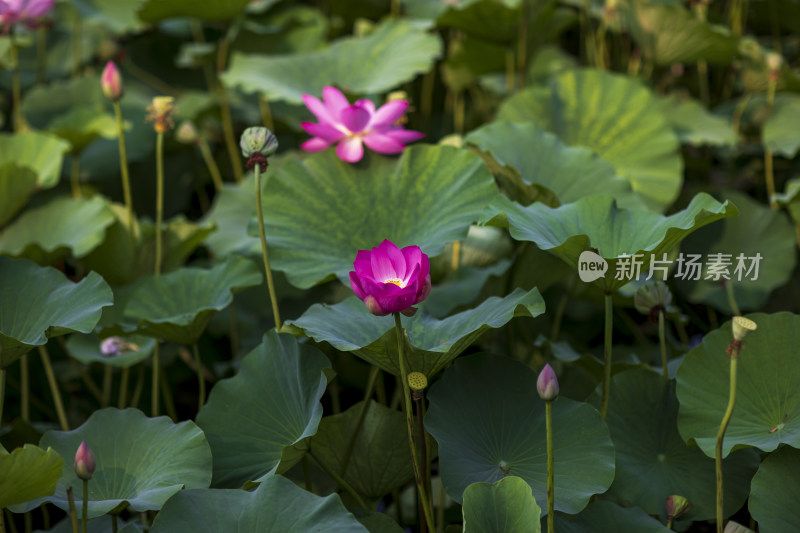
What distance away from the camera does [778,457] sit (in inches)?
37.2

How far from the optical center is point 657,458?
1.05 meters

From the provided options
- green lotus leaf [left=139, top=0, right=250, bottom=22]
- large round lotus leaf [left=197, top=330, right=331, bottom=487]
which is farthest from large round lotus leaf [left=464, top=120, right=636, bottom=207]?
green lotus leaf [left=139, top=0, right=250, bottom=22]

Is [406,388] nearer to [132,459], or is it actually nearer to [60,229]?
[132,459]

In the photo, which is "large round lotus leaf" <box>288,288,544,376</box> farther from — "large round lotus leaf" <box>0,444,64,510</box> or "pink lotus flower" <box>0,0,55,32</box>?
"pink lotus flower" <box>0,0,55,32</box>

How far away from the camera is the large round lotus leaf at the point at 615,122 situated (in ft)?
5.24

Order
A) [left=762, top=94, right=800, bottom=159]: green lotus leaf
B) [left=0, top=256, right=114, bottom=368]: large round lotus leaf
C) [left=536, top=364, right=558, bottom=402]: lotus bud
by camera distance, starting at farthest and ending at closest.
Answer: [left=762, top=94, right=800, bottom=159]: green lotus leaf, [left=0, top=256, right=114, bottom=368]: large round lotus leaf, [left=536, top=364, right=558, bottom=402]: lotus bud

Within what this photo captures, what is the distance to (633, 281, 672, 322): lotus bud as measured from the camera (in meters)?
1.08

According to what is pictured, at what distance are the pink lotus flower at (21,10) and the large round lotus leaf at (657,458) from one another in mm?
1294

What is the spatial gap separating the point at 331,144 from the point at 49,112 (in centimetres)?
108

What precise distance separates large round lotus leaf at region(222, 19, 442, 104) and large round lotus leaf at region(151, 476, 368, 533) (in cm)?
86

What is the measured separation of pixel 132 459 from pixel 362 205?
0.50 m

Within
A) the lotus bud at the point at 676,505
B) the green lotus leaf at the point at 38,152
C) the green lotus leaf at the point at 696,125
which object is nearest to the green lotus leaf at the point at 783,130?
the green lotus leaf at the point at 696,125

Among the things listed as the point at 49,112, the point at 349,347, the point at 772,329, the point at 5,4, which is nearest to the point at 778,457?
the point at 772,329

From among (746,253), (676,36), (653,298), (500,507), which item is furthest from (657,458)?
(676,36)
